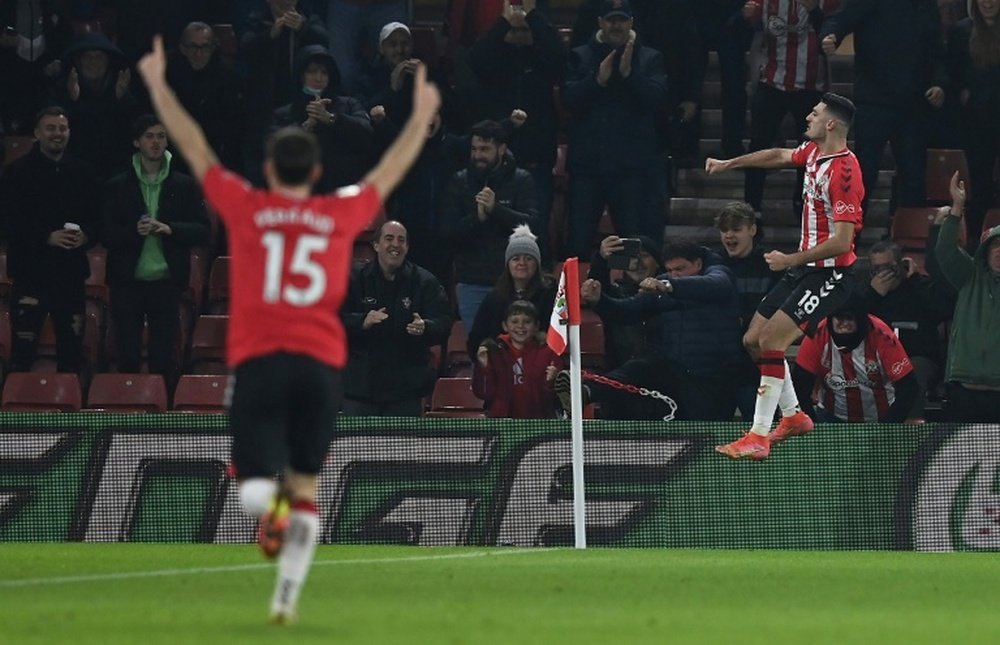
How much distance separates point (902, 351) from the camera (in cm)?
1650

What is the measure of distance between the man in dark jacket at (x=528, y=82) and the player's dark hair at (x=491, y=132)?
0.91 metres

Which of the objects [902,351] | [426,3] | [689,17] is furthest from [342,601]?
[426,3]

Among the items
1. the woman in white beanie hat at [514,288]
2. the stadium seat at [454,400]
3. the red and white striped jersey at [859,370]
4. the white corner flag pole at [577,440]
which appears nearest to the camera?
the white corner flag pole at [577,440]

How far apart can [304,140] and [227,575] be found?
3.98 m

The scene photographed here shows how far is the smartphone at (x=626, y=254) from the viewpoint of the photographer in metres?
16.8

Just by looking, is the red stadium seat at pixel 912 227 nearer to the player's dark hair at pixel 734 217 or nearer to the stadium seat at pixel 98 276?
Result: the player's dark hair at pixel 734 217

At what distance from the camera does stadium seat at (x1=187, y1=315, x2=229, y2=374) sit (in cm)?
1853

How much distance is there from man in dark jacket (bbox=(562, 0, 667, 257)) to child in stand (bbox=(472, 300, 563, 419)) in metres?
2.18

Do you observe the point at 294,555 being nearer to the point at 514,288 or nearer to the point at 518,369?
the point at 518,369

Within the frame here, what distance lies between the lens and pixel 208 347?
18.5 metres

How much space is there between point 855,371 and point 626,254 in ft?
6.99

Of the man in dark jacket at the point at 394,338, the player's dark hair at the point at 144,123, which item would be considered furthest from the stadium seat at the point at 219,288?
the man in dark jacket at the point at 394,338

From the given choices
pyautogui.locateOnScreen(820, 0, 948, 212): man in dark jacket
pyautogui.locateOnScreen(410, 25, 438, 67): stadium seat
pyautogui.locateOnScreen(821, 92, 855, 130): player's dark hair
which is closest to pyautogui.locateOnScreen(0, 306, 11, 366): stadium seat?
pyautogui.locateOnScreen(410, 25, 438, 67): stadium seat

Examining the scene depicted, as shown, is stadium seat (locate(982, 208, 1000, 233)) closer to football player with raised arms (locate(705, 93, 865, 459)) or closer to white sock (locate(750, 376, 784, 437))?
football player with raised arms (locate(705, 93, 865, 459))
